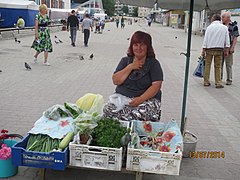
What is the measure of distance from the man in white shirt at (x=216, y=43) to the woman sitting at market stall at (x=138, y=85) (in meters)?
4.30

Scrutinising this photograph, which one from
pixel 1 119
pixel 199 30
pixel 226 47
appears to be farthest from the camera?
pixel 199 30

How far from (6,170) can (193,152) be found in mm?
2218

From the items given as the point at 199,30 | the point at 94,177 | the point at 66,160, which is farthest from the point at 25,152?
the point at 199,30

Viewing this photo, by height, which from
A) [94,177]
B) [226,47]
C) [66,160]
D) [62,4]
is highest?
[62,4]

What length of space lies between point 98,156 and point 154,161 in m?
0.52

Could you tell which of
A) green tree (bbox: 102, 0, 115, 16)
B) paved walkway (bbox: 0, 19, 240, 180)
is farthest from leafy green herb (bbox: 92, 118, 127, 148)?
green tree (bbox: 102, 0, 115, 16)

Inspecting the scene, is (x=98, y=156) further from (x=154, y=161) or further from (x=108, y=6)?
(x=108, y=6)

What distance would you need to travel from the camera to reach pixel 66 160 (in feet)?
9.95

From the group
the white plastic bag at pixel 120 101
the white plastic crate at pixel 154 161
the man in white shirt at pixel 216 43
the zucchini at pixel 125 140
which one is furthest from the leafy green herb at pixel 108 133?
the man in white shirt at pixel 216 43

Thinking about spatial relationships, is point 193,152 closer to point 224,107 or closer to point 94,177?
point 94,177

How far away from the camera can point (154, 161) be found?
300cm

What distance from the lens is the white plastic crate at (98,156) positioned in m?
2.98

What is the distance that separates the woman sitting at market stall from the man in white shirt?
14.1 feet

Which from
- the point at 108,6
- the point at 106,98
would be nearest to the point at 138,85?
the point at 106,98
